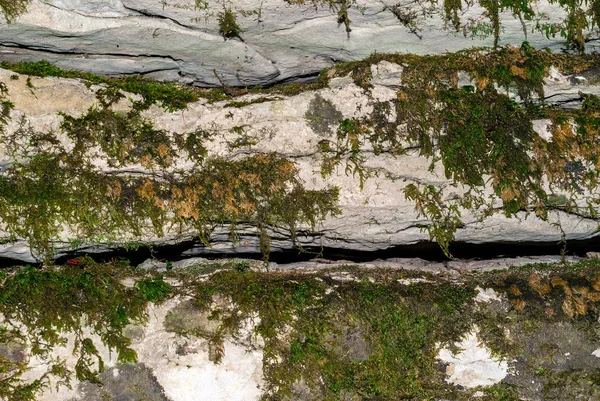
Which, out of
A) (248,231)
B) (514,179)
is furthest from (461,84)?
(248,231)

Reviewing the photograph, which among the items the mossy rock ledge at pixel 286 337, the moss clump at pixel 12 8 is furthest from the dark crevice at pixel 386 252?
the moss clump at pixel 12 8

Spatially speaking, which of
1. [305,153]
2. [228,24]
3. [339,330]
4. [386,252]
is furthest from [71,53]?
[386,252]

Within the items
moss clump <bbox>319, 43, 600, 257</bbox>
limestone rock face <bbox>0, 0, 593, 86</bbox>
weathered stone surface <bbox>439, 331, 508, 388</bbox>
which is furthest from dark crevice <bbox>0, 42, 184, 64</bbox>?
weathered stone surface <bbox>439, 331, 508, 388</bbox>

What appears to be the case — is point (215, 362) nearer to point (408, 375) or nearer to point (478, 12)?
point (408, 375)

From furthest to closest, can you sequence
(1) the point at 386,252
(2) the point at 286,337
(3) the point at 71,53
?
(1) the point at 386,252
(3) the point at 71,53
(2) the point at 286,337

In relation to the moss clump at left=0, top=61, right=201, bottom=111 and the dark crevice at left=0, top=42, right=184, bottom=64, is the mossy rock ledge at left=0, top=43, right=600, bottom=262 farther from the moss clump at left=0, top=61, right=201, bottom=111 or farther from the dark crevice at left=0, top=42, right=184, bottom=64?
the dark crevice at left=0, top=42, right=184, bottom=64

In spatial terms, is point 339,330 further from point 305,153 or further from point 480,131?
point 480,131

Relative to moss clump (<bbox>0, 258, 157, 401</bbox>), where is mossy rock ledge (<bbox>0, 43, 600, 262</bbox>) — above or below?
above
